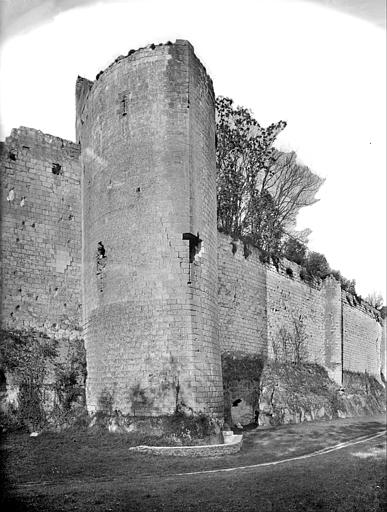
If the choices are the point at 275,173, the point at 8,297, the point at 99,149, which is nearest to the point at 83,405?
the point at 8,297

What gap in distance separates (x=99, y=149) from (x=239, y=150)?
1188cm

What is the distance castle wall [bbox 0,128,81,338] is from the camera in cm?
1248

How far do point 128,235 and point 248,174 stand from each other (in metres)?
13.2

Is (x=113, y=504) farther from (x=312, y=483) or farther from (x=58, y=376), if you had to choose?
(x=58, y=376)

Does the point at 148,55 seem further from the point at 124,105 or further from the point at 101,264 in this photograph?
the point at 101,264

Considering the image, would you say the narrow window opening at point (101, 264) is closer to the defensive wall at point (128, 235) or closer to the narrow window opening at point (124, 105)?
the defensive wall at point (128, 235)

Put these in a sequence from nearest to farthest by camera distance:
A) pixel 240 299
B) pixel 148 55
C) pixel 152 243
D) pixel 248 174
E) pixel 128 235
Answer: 1. pixel 152 243
2. pixel 128 235
3. pixel 148 55
4. pixel 240 299
5. pixel 248 174

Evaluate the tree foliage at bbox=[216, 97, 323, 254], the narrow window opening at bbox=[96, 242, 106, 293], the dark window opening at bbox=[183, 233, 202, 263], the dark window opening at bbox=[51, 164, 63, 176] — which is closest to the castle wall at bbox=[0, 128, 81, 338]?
the dark window opening at bbox=[51, 164, 63, 176]

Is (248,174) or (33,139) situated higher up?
(248,174)

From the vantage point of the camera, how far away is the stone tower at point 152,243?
11.3m

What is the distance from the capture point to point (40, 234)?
13.1 meters

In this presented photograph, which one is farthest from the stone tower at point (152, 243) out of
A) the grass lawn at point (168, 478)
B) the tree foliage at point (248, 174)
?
the tree foliage at point (248, 174)

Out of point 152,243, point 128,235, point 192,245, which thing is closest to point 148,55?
point 128,235

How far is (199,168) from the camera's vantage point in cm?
1270
